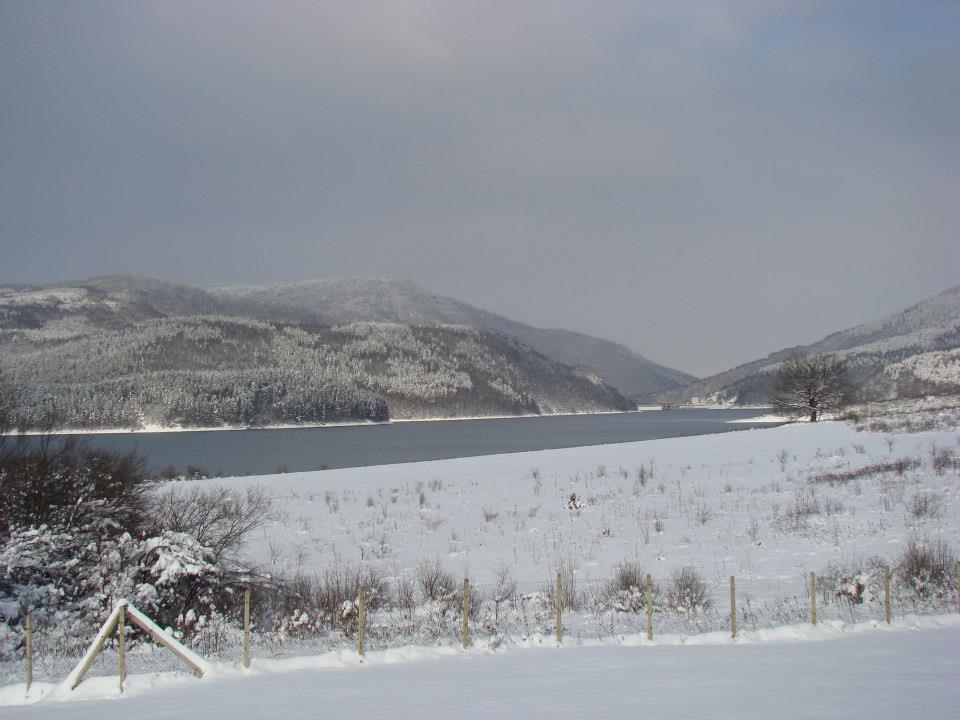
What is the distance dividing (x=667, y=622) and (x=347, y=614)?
4776 millimetres

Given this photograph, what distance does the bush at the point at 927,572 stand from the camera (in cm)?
1472

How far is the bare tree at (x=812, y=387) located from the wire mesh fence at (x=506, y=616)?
187ft

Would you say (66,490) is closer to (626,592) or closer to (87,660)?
(87,660)

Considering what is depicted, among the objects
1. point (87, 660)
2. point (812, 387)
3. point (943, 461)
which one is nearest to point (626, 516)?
point (943, 461)

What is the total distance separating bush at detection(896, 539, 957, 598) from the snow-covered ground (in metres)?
1.92

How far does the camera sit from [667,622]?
538 inches

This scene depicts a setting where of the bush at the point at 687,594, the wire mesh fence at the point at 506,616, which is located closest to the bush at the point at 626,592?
the wire mesh fence at the point at 506,616

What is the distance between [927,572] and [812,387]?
5778 cm

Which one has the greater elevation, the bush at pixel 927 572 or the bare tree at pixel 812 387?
the bare tree at pixel 812 387

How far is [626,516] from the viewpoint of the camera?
24625 millimetres

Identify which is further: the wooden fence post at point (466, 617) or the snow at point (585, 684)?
the wooden fence post at point (466, 617)

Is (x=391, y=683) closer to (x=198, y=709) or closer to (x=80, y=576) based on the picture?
(x=198, y=709)

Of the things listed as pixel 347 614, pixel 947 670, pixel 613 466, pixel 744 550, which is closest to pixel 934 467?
pixel 744 550

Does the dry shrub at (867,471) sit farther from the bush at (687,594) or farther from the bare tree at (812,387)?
the bare tree at (812,387)
